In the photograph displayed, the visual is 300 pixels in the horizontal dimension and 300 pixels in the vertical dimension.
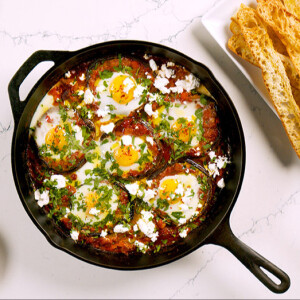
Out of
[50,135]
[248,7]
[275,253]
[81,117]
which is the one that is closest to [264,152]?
[275,253]

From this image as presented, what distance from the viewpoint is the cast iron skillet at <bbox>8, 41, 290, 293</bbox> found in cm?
241

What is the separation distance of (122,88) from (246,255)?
122 centimetres

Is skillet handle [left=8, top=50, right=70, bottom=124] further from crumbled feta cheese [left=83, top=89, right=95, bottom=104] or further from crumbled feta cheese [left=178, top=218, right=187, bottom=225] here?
crumbled feta cheese [left=178, top=218, right=187, bottom=225]

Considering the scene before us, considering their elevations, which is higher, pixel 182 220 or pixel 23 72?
pixel 23 72

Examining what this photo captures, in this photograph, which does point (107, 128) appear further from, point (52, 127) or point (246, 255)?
point (246, 255)

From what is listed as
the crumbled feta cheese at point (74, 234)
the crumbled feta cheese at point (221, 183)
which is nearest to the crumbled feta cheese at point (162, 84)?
the crumbled feta cheese at point (221, 183)

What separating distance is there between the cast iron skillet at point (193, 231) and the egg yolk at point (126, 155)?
1.89 feet

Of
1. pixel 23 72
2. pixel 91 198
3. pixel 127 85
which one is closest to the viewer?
pixel 23 72

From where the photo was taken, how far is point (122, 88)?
2.60 metres

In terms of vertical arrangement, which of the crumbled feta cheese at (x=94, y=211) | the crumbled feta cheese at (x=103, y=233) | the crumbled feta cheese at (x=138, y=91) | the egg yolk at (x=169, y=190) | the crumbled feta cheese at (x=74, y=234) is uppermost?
the crumbled feta cheese at (x=138, y=91)

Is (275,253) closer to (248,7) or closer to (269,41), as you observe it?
(269,41)

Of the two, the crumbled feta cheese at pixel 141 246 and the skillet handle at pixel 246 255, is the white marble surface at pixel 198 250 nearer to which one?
the crumbled feta cheese at pixel 141 246

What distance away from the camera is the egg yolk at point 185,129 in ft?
8.67

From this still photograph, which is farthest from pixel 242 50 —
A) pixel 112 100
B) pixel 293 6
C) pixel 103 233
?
pixel 103 233
